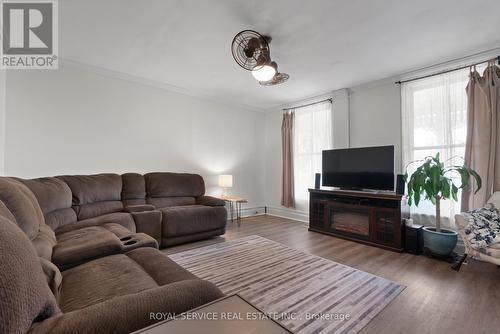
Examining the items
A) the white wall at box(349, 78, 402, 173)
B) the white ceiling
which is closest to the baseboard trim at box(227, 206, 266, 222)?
the white wall at box(349, 78, 402, 173)

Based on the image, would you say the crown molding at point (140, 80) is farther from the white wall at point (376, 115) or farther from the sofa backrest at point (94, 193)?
the white wall at point (376, 115)

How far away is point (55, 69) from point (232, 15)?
2683mm

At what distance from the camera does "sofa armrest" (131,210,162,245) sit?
9.18 ft

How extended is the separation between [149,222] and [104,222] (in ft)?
1.65

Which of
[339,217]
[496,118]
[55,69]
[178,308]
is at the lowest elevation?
[339,217]

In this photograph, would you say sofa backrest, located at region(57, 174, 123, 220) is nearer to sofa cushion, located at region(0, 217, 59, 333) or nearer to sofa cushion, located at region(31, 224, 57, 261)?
sofa cushion, located at region(31, 224, 57, 261)

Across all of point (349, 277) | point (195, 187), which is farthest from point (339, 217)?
point (195, 187)

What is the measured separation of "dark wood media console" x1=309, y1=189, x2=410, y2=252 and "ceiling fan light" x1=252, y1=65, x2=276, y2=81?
2217mm

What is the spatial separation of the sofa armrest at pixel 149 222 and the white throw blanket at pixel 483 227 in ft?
11.5

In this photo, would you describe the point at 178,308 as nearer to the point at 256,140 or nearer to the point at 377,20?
the point at 377,20

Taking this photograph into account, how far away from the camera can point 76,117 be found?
3244 mm

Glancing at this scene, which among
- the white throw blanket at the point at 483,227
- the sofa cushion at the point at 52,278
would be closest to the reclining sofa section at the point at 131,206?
the sofa cushion at the point at 52,278

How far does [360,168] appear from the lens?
3555mm

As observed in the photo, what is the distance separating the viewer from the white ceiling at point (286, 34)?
6.77ft
